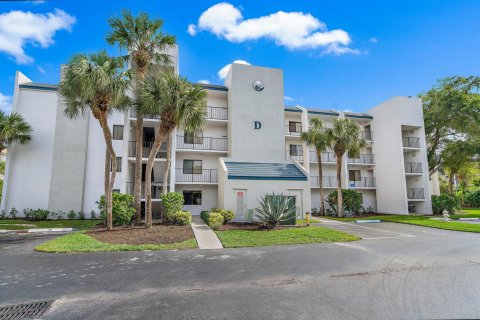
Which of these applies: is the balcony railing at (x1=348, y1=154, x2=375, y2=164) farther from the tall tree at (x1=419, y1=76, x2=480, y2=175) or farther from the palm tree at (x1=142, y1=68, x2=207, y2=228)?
the palm tree at (x1=142, y1=68, x2=207, y2=228)

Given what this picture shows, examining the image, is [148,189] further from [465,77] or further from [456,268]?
[465,77]

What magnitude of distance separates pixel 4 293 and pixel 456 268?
11315 mm

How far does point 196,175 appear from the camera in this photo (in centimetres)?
2239

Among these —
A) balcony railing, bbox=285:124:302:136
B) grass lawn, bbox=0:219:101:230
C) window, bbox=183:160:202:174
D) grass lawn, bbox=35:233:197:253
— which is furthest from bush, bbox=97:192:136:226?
balcony railing, bbox=285:124:302:136

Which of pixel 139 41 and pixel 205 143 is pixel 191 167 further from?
pixel 139 41

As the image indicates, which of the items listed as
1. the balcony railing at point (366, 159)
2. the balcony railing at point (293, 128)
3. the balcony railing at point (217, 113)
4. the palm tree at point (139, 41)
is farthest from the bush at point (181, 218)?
the balcony railing at point (366, 159)

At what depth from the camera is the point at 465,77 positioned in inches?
1021

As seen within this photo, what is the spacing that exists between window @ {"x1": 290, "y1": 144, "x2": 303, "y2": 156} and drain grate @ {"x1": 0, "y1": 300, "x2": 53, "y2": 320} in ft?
78.9

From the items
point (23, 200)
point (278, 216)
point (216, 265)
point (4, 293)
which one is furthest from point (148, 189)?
point (23, 200)

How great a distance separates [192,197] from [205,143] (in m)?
4.75

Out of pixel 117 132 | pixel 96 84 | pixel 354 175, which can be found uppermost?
pixel 117 132

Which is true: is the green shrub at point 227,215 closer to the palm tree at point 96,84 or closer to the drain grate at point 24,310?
the palm tree at point 96,84

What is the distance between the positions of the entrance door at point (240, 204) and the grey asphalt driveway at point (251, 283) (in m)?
8.27

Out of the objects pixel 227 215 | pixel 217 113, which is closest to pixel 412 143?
pixel 217 113
